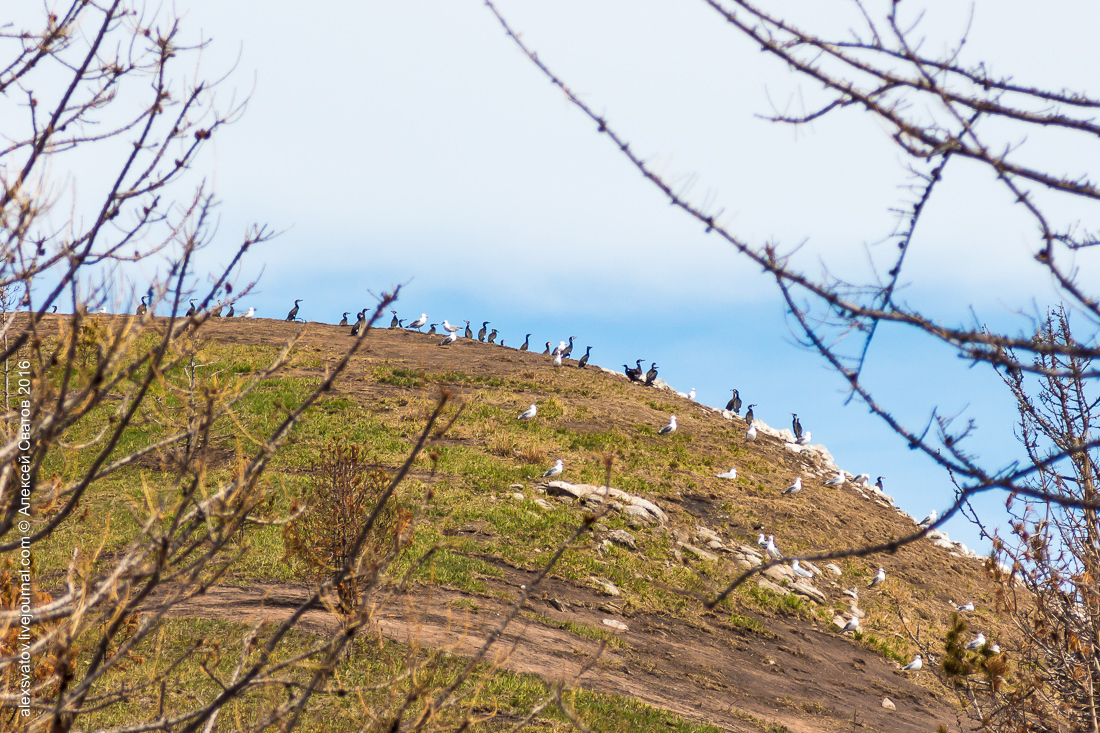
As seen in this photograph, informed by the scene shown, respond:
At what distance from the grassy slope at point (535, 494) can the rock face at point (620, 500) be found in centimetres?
58

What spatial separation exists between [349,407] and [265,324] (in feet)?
62.3

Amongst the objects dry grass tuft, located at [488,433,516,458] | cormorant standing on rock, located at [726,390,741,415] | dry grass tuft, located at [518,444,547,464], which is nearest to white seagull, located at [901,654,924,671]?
dry grass tuft, located at [518,444,547,464]

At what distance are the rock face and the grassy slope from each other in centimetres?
58

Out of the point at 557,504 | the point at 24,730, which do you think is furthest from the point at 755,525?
the point at 24,730

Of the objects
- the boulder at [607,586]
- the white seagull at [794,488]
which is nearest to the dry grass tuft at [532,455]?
the boulder at [607,586]

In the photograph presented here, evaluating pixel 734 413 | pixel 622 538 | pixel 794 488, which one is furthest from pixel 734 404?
pixel 622 538

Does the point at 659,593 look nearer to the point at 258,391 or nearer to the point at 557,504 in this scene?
the point at 557,504

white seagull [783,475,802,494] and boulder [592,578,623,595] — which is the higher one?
white seagull [783,475,802,494]

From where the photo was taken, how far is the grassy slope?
1645cm

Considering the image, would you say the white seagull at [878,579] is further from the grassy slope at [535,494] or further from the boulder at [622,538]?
the boulder at [622,538]

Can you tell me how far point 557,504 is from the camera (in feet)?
68.3

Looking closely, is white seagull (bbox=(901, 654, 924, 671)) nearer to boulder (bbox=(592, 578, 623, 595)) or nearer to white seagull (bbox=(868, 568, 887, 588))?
white seagull (bbox=(868, 568, 887, 588))

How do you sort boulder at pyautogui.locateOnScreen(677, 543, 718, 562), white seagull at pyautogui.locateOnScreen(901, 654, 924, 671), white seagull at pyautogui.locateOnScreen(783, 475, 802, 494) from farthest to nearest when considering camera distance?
white seagull at pyautogui.locateOnScreen(783, 475, 802, 494) < boulder at pyautogui.locateOnScreen(677, 543, 718, 562) < white seagull at pyautogui.locateOnScreen(901, 654, 924, 671)

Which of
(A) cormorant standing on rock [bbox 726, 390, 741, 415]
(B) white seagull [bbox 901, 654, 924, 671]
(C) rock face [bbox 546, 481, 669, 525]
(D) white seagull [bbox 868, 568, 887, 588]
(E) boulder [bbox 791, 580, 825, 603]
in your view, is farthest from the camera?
(A) cormorant standing on rock [bbox 726, 390, 741, 415]
